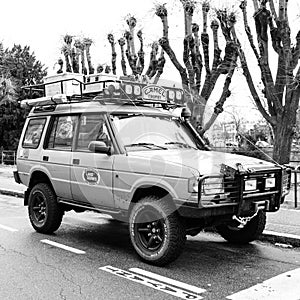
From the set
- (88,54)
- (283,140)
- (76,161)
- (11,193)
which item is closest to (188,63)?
(283,140)

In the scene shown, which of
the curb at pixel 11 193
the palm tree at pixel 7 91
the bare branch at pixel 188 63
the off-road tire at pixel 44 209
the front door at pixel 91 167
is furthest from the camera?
the palm tree at pixel 7 91

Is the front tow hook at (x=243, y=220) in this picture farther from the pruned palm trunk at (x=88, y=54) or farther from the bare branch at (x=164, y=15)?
the pruned palm trunk at (x=88, y=54)

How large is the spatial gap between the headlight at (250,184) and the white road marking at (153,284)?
5.15 feet

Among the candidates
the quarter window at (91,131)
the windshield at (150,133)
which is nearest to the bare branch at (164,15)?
the windshield at (150,133)

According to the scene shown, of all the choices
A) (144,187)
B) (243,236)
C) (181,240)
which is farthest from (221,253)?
(144,187)

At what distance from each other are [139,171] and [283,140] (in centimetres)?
1165

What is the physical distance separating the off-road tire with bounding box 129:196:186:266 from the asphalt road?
6.9 inches

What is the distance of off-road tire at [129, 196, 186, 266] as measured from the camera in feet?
18.2

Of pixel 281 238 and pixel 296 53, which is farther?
pixel 296 53

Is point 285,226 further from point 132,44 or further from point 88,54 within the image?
point 88,54

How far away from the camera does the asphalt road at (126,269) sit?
488 cm

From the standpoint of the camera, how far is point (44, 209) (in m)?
7.82

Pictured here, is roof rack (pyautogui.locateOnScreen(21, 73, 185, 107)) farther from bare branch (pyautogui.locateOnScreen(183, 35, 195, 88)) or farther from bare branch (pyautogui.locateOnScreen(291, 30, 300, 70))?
bare branch (pyautogui.locateOnScreen(183, 35, 195, 88))

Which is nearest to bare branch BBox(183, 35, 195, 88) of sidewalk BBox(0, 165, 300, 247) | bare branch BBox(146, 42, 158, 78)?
bare branch BBox(146, 42, 158, 78)
